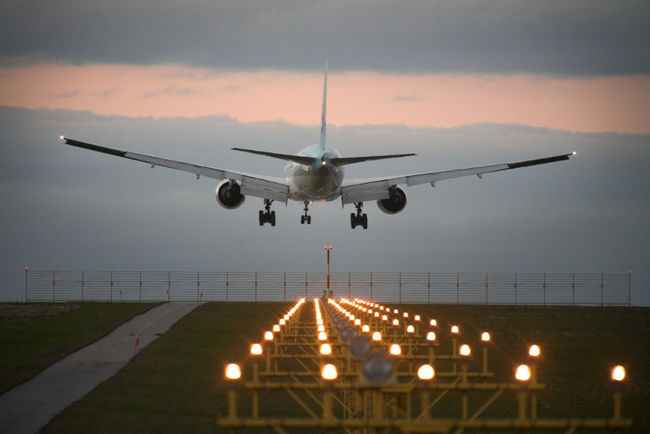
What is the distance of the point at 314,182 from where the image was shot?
7225 cm

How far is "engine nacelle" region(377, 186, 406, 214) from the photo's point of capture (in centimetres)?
7906

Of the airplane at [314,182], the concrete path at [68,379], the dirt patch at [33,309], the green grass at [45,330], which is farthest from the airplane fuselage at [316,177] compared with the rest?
the dirt patch at [33,309]

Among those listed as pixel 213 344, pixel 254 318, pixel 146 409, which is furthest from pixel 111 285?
pixel 146 409

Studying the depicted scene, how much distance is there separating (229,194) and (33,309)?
3045 centimetres

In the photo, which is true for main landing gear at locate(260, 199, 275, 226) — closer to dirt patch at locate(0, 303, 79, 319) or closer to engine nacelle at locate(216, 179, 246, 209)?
engine nacelle at locate(216, 179, 246, 209)

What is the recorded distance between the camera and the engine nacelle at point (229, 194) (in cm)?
7550

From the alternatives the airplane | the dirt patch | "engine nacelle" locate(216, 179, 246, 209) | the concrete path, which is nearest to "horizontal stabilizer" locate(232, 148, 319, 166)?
the airplane

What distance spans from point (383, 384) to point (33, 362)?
40821mm

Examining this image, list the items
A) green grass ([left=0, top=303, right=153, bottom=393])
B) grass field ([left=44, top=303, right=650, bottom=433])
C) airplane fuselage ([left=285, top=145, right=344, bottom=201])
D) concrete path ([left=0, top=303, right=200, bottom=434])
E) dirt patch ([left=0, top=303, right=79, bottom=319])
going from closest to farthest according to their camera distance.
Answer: grass field ([left=44, top=303, right=650, bottom=433])
concrete path ([left=0, top=303, right=200, bottom=434])
green grass ([left=0, top=303, right=153, bottom=393])
airplane fuselage ([left=285, top=145, right=344, bottom=201])
dirt patch ([left=0, top=303, right=79, bottom=319])

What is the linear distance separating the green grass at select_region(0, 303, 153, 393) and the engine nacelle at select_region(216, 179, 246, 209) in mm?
10028

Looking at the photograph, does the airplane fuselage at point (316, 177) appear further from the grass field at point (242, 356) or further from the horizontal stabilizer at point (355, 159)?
the grass field at point (242, 356)

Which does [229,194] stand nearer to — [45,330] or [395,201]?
[395,201]

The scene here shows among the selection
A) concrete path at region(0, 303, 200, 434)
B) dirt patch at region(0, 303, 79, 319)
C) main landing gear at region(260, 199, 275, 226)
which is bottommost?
concrete path at region(0, 303, 200, 434)

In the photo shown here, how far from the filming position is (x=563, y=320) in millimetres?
85812
